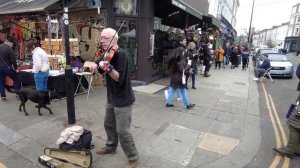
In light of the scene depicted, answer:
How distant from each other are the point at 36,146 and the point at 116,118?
6.12ft

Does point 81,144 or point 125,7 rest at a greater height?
point 125,7

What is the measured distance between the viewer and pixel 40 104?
5984mm

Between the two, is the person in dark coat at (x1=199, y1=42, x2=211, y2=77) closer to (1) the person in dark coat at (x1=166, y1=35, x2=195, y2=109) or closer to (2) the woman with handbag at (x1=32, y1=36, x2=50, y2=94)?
(1) the person in dark coat at (x1=166, y1=35, x2=195, y2=109)

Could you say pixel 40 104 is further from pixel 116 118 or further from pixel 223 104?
pixel 223 104

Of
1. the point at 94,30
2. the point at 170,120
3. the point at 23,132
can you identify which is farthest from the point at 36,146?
the point at 94,30

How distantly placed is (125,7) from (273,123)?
6.01 metres

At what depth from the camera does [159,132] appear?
5.37m

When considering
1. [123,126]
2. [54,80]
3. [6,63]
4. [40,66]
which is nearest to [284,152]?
[123,126]

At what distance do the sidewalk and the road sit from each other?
0.55 ft

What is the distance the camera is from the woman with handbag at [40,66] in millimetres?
6531

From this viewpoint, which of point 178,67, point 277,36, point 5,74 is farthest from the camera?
point 277,36

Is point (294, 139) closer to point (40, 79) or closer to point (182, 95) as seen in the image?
point (182, 95)

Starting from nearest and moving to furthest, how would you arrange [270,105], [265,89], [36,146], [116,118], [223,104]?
1. [116,118]
2. [36,146]
3. [223,104]
4. [270,105]
5. [265,89]

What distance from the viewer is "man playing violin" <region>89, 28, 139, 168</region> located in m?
3.39
